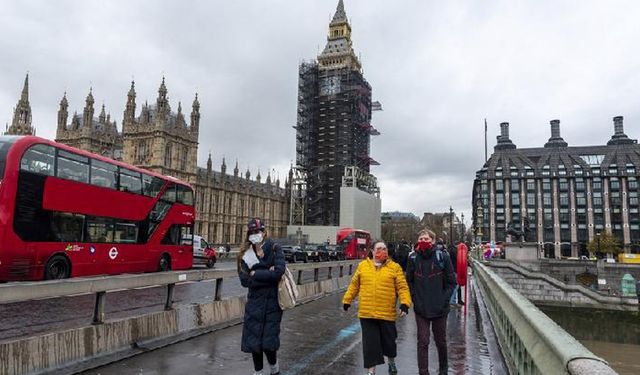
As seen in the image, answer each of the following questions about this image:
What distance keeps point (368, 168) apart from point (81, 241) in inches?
2971

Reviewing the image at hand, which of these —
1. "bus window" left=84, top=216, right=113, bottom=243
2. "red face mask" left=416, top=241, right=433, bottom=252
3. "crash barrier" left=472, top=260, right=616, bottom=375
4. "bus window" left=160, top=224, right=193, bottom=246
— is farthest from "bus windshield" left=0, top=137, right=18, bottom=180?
"crash barrier" left=472, top=260, right=616, bottom=375

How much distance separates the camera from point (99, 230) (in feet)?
52.3

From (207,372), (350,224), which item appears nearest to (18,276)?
(207,372)

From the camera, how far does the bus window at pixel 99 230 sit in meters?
15.4

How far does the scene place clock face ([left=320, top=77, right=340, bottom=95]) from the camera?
3260 inches

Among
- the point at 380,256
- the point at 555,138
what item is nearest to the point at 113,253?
the point at 380,256

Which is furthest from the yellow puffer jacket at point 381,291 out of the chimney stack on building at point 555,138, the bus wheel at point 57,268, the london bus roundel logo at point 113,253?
the chimney stack on building at point 555,138

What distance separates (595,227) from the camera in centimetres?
10112

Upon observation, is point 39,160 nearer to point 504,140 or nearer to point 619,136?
point 504,140

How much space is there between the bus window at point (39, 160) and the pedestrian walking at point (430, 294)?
11698 mm

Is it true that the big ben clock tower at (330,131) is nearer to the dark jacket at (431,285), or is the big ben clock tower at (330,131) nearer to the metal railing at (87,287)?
the metal railing at (87,287)

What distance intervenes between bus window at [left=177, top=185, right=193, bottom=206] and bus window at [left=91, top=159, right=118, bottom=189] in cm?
421

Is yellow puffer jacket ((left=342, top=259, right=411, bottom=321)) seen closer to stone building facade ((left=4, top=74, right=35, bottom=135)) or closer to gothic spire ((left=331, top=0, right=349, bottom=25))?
stone building facade ((left=4, top=74, right=35, bottom=135))

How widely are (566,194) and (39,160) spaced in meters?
113
